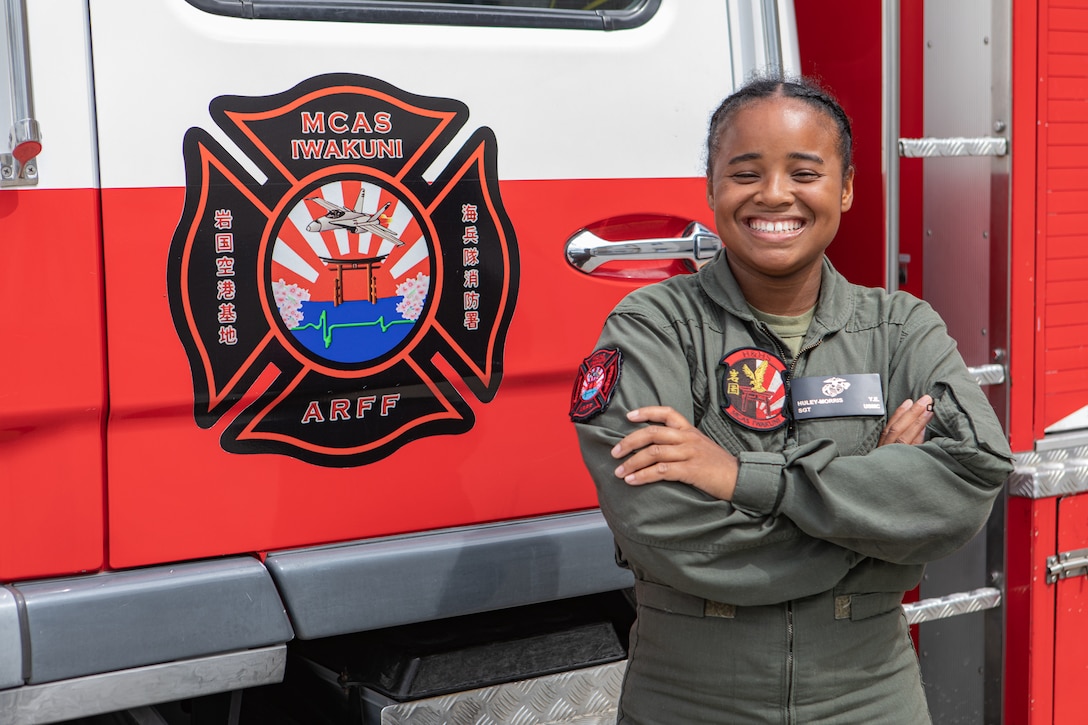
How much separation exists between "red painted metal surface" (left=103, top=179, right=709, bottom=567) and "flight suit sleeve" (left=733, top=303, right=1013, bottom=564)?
22.9 inches

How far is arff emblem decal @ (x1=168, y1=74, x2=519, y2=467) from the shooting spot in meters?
1.91

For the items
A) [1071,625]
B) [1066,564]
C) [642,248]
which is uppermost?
[642,248]

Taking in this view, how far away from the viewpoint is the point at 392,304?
2.03 m

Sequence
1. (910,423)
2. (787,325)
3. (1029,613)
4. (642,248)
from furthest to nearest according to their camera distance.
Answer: (1029,613) → (642,248) → (787,325) → (910,423)

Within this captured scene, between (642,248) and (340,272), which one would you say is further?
(642,248)

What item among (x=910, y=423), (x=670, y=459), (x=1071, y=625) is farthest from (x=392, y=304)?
(x=1071, y=625)

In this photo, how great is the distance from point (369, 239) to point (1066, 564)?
64.7 inches

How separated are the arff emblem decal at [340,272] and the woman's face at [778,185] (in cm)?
47

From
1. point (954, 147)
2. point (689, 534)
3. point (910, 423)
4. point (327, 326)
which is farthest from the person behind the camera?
point (954, 147)

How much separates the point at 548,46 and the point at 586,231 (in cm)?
33

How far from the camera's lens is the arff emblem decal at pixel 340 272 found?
1.91 meters

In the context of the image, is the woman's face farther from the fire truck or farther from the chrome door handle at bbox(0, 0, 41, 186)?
the chrome door handle at bbox(0, 0, 41, 186)

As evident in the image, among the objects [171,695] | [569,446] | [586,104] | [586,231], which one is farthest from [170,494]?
[586,104]

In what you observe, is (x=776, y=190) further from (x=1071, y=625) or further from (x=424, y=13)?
(x=1071, y=625)
